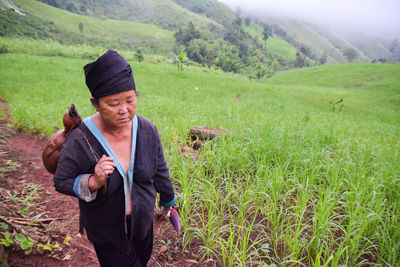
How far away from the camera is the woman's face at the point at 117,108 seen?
114 cm

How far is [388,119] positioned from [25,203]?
16464 mm

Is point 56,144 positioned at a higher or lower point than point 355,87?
higher

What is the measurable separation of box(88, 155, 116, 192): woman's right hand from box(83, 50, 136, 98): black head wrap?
349 mm

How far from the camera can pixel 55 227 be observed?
2.10 meters

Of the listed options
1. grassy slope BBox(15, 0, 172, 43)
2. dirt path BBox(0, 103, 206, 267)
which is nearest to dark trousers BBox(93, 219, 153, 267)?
dirt path BBox(0, 103, 206, 267)

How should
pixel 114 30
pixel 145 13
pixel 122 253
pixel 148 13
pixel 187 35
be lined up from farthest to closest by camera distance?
pixel 148 13 → pixel 145 13 → pixel 114 30 → pixel 187 35 → pixel 122 253

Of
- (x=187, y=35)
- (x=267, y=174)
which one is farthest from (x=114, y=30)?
(x=267, y=174)

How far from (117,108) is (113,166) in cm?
31

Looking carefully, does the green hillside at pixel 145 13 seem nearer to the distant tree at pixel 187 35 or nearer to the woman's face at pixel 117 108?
the distant tree at pixel 187 35

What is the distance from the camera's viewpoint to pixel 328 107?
14.2 metres

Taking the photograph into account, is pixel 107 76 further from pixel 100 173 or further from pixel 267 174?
pixel 267 174

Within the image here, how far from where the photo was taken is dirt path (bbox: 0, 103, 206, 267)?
1784 mm

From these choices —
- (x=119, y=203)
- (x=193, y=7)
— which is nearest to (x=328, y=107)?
(x=119, y=203)

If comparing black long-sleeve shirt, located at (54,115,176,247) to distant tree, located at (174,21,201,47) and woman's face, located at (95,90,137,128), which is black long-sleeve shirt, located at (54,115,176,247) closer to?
woman's face, located at (95,90,137,128)
